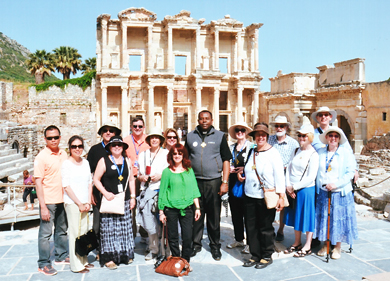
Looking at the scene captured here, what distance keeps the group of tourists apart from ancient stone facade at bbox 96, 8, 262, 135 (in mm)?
20450

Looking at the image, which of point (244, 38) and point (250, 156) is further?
point (244, 38)

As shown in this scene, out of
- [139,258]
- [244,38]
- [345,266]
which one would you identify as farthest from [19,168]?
[244,38]

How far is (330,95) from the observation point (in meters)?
21.1

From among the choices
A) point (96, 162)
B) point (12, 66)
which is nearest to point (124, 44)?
point (96, 162)

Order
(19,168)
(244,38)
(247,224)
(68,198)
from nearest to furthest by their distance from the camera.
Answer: (68,198) < (247,224) < (19,168) < (244,38)

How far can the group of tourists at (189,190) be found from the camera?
484cm

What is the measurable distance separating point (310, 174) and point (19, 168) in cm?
1414

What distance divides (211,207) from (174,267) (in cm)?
115

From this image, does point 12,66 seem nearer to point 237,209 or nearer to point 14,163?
point 14,163

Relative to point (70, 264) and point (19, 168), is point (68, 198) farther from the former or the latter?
point (19, 168)

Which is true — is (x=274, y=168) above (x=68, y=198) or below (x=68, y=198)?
above

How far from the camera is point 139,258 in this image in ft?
17.4

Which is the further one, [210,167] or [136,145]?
[136,145]

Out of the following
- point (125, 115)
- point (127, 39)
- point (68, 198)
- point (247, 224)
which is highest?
point (127, 39)
